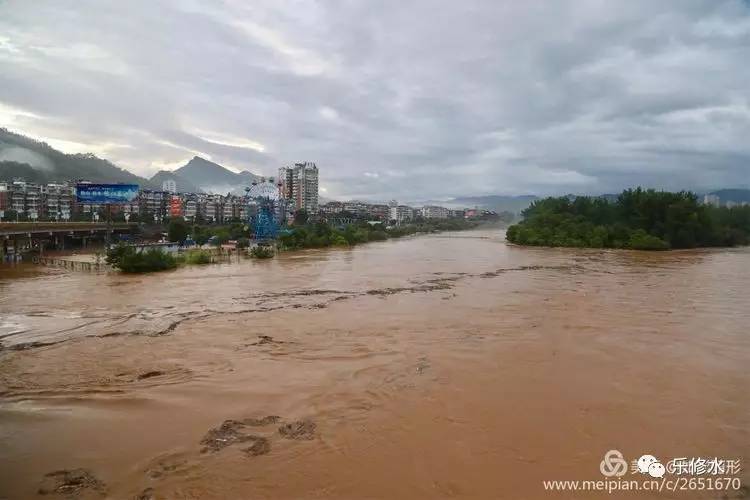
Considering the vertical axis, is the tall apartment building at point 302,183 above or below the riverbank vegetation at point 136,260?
above

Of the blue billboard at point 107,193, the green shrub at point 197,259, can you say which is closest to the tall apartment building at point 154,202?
the blue billboard at point 107,193

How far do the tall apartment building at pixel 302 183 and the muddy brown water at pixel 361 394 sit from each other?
98.0 m

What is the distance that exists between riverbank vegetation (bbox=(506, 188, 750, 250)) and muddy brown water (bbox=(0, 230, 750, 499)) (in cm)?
3052

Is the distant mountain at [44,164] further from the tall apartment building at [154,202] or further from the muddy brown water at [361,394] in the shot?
the muddy brown water at [361,394]

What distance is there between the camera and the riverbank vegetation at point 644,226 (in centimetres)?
4162

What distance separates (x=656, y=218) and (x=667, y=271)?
23201mm

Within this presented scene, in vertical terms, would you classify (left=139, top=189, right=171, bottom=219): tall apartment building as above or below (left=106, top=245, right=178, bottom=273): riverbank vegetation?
above

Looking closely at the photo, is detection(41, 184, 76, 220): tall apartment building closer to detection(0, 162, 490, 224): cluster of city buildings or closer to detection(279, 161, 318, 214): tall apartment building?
detection(0, 162, 490, 224): cluster of city buildings

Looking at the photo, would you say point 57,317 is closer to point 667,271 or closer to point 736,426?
point 736,426

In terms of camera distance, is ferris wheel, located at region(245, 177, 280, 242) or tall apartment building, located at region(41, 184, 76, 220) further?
tall apartment building, located at region(41, 184, 76, 220)

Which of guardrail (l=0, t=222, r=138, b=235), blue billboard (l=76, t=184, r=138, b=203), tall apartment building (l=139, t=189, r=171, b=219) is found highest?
tall apartment building (l=139, t=189, r=171, b=219)

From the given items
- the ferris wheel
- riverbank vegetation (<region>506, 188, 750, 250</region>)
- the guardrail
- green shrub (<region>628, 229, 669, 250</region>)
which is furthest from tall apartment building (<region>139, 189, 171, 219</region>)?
green shrub (<region>628, 229, 669, 250</region>)

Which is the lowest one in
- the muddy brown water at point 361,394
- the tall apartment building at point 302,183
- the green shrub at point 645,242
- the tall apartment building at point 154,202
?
the muddy brown water at point 361,394

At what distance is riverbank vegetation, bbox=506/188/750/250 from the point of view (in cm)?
4162
